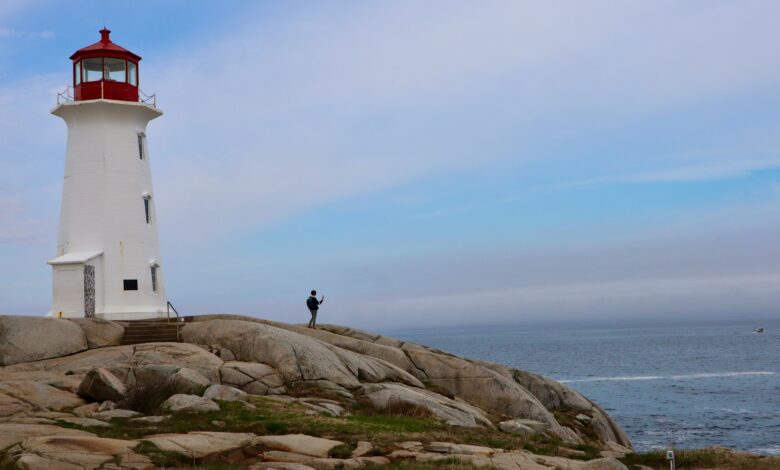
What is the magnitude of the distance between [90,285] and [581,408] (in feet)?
73.1

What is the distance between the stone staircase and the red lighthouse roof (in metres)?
13.0

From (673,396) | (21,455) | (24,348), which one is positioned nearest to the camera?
(21,455)

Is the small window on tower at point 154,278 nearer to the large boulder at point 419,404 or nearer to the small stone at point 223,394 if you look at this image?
the large boulder at point 419,404

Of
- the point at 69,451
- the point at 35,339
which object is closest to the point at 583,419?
the point at 35,339

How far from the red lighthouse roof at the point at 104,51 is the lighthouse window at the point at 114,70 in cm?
29

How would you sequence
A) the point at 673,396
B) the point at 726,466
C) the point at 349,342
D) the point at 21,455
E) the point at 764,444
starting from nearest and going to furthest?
the point at 21,455
the point at 726,466
the point at 349,342
the point at 764,444
the point at 673,396

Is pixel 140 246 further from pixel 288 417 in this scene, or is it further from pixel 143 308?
pixel 288 417

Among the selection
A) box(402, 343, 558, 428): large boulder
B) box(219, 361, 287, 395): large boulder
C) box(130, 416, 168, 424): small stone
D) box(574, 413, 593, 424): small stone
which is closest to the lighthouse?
box(219, 361, 287, 395): large boulder

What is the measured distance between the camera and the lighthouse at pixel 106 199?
35.3 metres

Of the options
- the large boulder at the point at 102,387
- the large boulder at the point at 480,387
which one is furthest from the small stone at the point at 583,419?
the large boulder at the point at 102,387

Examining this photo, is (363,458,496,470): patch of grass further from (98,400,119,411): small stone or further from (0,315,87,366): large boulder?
(0,315,87,366): large boulder

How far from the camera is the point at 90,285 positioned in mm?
35031

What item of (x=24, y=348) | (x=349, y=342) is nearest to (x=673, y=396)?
(x=349, y=342)

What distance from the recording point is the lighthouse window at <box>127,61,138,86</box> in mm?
37125
